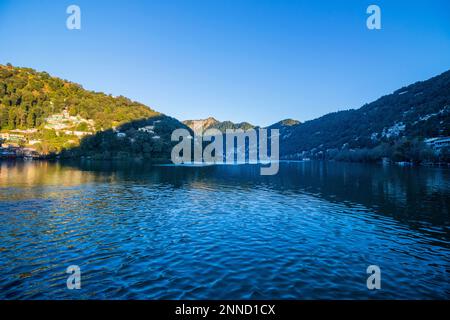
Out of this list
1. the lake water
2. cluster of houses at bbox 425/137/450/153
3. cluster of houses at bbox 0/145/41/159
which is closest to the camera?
the lake water

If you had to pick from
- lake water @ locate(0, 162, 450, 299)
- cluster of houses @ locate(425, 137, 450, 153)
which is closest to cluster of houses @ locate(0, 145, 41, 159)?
lake water @ locate(0, 162, 450, 299)

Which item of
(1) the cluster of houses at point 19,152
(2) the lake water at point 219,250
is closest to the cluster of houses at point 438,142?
(2) the lake water at point 219,250

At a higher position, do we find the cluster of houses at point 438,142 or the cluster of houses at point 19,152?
the cluster of houses at point 438,142

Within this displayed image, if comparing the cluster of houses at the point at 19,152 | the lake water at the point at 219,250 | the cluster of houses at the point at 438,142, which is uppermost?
the cluster of houses at the point at 438,142

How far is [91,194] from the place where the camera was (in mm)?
44094

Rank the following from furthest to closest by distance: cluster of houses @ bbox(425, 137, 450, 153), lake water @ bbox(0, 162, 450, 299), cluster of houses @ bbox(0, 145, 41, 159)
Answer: cluster of houses @ bbox(0, 145, 41, 159) < cluster of houses @ bbox(425, 137, 450, 153) < lake water @ bbox(0, 162, 450, 299)

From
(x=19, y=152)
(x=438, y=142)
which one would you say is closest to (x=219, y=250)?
(x=438, y=142)

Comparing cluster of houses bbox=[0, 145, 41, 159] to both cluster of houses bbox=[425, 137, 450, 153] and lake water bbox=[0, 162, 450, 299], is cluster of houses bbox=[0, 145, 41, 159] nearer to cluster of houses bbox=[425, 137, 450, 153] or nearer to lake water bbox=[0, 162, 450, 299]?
lake water bbox=[0, 162, 450, 299]

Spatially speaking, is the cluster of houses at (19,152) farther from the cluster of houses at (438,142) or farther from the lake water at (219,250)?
the cluster of houses at (438,142)

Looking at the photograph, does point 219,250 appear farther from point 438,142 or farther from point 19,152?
point 19,152

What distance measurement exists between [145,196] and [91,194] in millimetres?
9219

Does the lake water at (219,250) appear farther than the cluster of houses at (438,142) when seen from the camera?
No
